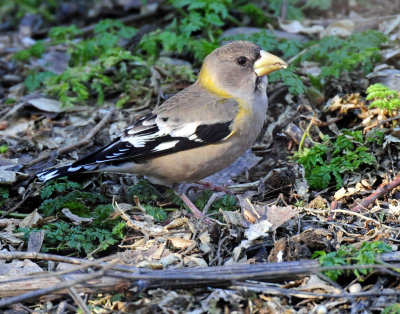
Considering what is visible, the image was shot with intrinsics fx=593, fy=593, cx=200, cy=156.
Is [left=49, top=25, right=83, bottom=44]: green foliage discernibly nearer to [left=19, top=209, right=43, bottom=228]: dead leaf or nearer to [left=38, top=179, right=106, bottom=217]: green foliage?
[left=38, top=179, right=106, bottom=217]: green foliage

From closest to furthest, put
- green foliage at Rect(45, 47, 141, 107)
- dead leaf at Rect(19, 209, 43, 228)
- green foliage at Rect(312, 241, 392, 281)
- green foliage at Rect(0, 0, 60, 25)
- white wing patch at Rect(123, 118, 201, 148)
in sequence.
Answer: green foliage at Rect(312, 241, 392, 281) < dead leaf at Rect(19, 209, 43, 228) < white wing patch at Rect(123, 118, 201, 148) < green foliage at Rect(45, 47, 141, 107) < green foliage at Rect(0, 0, 60, 25)

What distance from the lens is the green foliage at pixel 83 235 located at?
4.62 meters

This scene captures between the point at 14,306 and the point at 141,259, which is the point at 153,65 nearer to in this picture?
the point at 141,259

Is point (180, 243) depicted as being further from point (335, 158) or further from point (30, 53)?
point (30, 53)

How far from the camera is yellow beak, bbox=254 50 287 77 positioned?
216 inches

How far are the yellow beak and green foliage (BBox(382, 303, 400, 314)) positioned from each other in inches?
104

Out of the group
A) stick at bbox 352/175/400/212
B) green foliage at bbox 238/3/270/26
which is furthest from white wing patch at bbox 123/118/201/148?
green foliage at bbox 238/3/270/26

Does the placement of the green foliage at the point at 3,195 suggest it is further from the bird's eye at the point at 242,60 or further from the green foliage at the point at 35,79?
the bird's eye at the point at 242,60

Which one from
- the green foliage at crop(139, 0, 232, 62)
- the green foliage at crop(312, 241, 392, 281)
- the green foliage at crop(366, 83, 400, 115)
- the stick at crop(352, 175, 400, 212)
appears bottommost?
the stick at crop(352, 175, 400, 212)

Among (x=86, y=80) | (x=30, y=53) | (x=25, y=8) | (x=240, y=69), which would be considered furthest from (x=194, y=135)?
(x=25, y=8)

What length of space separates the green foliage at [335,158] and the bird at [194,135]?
22.0 inches

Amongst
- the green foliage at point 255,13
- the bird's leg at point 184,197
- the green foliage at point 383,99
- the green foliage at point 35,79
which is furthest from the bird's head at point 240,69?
the green foliage at point 35,79

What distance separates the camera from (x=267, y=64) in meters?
5.52

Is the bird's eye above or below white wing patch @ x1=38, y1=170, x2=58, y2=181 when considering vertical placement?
above
